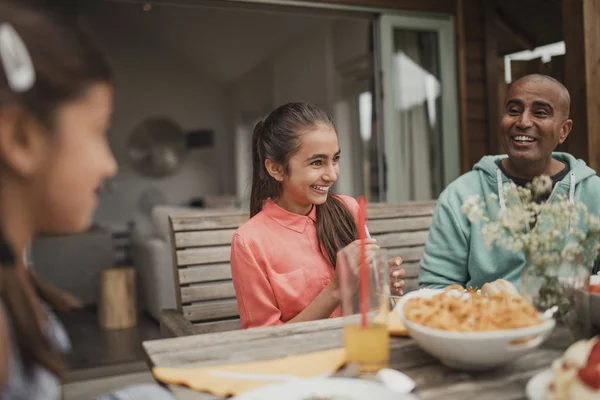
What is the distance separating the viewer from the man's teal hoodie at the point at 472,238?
1612 mm

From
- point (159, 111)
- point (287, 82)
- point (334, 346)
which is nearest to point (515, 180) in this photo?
point (334, 346)

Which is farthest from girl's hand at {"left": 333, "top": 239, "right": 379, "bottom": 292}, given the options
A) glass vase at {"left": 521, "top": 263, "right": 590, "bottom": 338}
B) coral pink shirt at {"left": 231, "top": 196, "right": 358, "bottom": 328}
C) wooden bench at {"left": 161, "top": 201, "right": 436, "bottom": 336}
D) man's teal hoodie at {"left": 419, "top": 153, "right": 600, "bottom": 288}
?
wooden bench at {"left": 161, "top": 201, "right": 436, "bottom": 336}

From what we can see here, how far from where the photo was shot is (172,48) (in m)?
8.41

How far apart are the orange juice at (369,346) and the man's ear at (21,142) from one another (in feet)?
1.69

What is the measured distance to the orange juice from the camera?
2.74 ft

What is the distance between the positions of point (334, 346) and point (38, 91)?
0.65 metres

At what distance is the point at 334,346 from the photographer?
976 mm

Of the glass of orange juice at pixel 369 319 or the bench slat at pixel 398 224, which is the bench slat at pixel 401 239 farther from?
the glass of orange juice at pixel 369 319

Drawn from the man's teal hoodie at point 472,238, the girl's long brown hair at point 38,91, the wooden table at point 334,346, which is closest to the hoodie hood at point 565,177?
the man's teal hoodie at point 472,238

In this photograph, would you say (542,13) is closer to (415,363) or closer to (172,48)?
(415,363)

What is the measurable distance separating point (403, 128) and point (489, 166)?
2672mm

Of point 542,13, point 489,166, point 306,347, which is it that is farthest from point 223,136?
point 306,347

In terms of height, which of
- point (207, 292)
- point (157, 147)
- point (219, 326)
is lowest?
point (219, 326)

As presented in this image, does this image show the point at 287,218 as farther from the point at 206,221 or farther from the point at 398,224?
the point at 398,224
